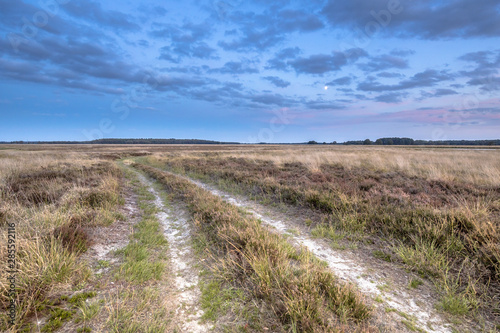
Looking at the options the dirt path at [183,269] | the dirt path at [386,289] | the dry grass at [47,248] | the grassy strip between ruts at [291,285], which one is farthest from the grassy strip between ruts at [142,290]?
the dirt path at [386,289]

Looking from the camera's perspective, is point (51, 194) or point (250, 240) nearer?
point (250, 240)

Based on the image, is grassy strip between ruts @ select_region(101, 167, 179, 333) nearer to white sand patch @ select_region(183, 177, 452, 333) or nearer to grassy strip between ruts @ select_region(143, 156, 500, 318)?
white sand patch @ select_region(183, 177, 452, 333)

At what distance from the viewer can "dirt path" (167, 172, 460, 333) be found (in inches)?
123

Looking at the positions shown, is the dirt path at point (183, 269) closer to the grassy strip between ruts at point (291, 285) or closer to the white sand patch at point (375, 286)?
the grassy strip between ruts at point (291, 285)

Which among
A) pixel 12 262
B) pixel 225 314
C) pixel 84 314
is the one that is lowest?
pixel 225 314

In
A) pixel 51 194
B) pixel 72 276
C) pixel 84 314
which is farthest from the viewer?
pixel 51 194

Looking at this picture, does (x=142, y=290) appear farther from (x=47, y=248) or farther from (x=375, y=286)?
(x=375, y=286)

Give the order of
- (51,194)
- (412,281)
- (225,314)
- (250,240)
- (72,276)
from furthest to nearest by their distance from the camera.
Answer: (51,194), (250,240), (412,281), (72,276), (225,314)

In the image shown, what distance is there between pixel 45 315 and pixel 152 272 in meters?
1.61

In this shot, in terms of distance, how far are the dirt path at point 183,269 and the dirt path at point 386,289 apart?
2.77 metres

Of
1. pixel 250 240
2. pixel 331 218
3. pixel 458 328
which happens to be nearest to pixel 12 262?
pixel 250 240

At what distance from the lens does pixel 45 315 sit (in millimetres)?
3084

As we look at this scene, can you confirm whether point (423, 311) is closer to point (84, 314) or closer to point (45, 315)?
point (84, 314)

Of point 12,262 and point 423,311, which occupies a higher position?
point 12,262
